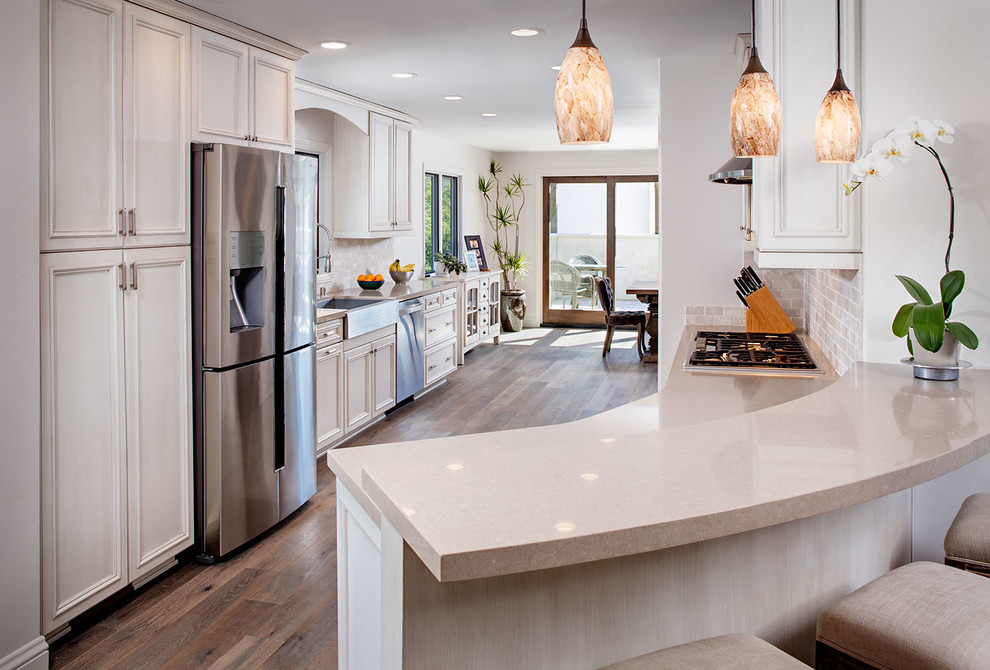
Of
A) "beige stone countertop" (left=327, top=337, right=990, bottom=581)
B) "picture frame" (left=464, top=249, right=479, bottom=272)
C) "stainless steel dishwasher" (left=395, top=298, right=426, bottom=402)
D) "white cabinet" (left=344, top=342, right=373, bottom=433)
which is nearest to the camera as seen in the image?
"beige stone countertop" (left=327, top=337, right=990, bottom=581)

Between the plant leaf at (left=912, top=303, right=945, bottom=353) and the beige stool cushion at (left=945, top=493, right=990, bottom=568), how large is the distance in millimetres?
462

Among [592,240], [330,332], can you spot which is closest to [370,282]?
[330,332]

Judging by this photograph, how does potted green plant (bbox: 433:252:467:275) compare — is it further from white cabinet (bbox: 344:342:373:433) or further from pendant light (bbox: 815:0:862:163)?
pendant light (bbox: 815:0:862:163)

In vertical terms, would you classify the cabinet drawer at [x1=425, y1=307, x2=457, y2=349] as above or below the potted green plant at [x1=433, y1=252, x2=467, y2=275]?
below

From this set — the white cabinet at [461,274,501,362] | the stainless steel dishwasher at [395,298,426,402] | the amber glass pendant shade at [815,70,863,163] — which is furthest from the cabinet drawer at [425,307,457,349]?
the amber glass pendant shade at [815,70,863,163]

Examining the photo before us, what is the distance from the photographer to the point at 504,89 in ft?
18.8

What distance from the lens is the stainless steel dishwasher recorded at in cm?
619

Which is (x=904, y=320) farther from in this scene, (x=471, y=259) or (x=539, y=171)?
(x=539, y=171)

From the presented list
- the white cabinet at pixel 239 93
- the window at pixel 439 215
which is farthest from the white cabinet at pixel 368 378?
the window at pixel 439 215

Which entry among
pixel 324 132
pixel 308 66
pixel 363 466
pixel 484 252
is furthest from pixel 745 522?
pixel 484 252

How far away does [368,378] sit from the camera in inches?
219

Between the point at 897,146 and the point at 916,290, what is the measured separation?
38cm

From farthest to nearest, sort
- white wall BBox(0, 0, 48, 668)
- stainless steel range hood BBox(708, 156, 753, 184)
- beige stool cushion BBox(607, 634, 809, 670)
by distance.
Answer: stainless steel range hood BBox(708, 156, 753, 184) → white wall BBox(0, 0, 48, 668) → beige stool cushion BBox(607, 634, 809, 670)

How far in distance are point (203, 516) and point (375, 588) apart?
233 cm
